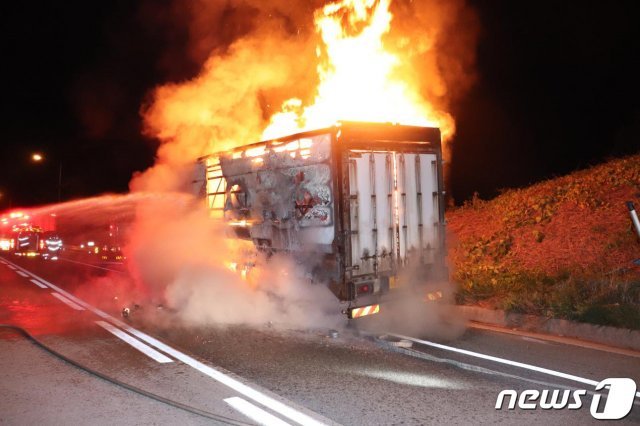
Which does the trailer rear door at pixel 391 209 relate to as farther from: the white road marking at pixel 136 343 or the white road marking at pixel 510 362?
the white road marking at pixel 136 343

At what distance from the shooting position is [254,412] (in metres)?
4.44

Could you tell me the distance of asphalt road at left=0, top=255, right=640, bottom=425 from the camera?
4.41 metres

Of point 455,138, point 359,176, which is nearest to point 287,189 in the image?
point 359,176

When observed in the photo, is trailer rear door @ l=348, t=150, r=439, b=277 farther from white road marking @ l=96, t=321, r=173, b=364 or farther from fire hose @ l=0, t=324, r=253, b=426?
fire hose @ l=0, t=324, r=253, b=426

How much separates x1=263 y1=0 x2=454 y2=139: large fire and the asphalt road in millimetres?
4645

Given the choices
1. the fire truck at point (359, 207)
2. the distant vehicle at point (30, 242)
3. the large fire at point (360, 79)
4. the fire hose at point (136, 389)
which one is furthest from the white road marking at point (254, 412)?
the distant vehicle at point (30, 242)

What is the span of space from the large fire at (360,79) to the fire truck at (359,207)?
294cm

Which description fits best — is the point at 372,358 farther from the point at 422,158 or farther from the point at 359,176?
the point at 422,158

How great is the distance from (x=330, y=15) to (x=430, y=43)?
8.11 feet

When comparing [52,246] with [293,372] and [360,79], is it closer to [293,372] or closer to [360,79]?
[360,79]

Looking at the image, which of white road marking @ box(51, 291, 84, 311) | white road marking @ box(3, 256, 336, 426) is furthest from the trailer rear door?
white road marking @ box(51, 291, 84, 311)

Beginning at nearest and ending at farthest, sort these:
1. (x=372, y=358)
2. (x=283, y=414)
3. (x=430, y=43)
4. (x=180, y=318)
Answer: (x=283, y=414)
(x=372, y=358)
(x=180, y=318)
(x=430, y=43)

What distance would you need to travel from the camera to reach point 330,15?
11.6 metres

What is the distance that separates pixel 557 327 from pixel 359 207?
10.5 ft
